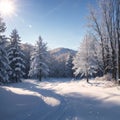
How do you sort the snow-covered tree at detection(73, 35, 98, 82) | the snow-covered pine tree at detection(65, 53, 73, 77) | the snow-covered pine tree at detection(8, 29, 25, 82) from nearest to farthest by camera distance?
the snow-covered tree at detection(73, 35, 98, 82), the snow-covered pine tree at detection(8, 29, 25, 82), the snow-covered pine tree at detection(65, 53, 73, 77)

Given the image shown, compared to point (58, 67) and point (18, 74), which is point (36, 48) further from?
point (58, 67)

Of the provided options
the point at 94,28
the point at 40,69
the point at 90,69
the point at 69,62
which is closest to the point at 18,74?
the point at 40,69

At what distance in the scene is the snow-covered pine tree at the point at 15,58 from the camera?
36.3 m

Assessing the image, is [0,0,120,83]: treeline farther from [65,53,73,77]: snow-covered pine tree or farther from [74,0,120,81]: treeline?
[65,53,73,77]: snow-covered pine tree

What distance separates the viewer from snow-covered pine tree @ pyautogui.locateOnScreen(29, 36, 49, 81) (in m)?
46.0

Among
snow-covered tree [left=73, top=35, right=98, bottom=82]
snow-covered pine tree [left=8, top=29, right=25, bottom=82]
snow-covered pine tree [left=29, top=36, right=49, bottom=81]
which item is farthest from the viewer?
snow-covered pine tree [left=29, top=36, right=49, bottom=81]

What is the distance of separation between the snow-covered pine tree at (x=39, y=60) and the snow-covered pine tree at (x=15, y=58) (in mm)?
8380

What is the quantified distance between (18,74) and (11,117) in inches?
1158

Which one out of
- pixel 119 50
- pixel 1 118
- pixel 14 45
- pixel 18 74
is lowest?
pixel 1 118

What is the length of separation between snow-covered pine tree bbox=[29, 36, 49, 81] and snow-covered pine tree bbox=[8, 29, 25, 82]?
8.38 metres

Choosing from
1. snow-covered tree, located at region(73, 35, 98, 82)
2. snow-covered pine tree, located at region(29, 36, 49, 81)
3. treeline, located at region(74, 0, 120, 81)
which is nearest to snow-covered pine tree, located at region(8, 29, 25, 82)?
snow-covered pine tree, located at region(29, 36, 49, 81)

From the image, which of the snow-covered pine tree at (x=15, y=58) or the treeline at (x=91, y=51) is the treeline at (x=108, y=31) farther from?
the snow-covered pine tree at (x=15, y=58)

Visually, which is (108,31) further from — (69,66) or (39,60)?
(69,66)

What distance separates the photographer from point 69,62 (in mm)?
72188
